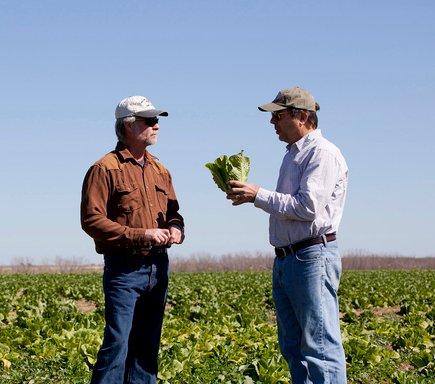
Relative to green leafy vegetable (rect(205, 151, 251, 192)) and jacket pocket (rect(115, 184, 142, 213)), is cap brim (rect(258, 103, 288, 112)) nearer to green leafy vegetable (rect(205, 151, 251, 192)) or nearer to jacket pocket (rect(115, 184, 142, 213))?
green leafy vegetable (rect(205, 151, 251, 192))

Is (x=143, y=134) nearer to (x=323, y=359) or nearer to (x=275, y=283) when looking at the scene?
(x=275, y=283)

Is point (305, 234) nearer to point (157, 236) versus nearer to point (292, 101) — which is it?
point (292, 101)

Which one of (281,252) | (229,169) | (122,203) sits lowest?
(281,252)

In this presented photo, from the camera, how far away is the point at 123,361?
229 inches

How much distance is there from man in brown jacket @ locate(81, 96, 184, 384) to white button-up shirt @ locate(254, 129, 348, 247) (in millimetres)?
981

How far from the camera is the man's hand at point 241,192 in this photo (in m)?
5.42

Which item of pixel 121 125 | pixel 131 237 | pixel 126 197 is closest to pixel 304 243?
pixel 131 237

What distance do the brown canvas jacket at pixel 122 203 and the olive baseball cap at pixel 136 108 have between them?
0.32 meters

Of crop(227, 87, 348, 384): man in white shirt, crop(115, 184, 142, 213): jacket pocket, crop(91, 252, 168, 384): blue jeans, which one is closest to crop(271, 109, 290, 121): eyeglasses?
crop(227, 87, 348, 384): man in white shirt

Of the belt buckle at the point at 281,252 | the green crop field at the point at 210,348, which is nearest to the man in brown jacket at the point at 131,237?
the belt buckle at the point at 281,252

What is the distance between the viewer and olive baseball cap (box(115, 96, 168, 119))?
5.87 metres

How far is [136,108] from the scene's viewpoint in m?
5.88

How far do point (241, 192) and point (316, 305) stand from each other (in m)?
1.03

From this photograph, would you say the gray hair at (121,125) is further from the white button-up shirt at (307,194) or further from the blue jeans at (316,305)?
the blue jeans at (316,305)
